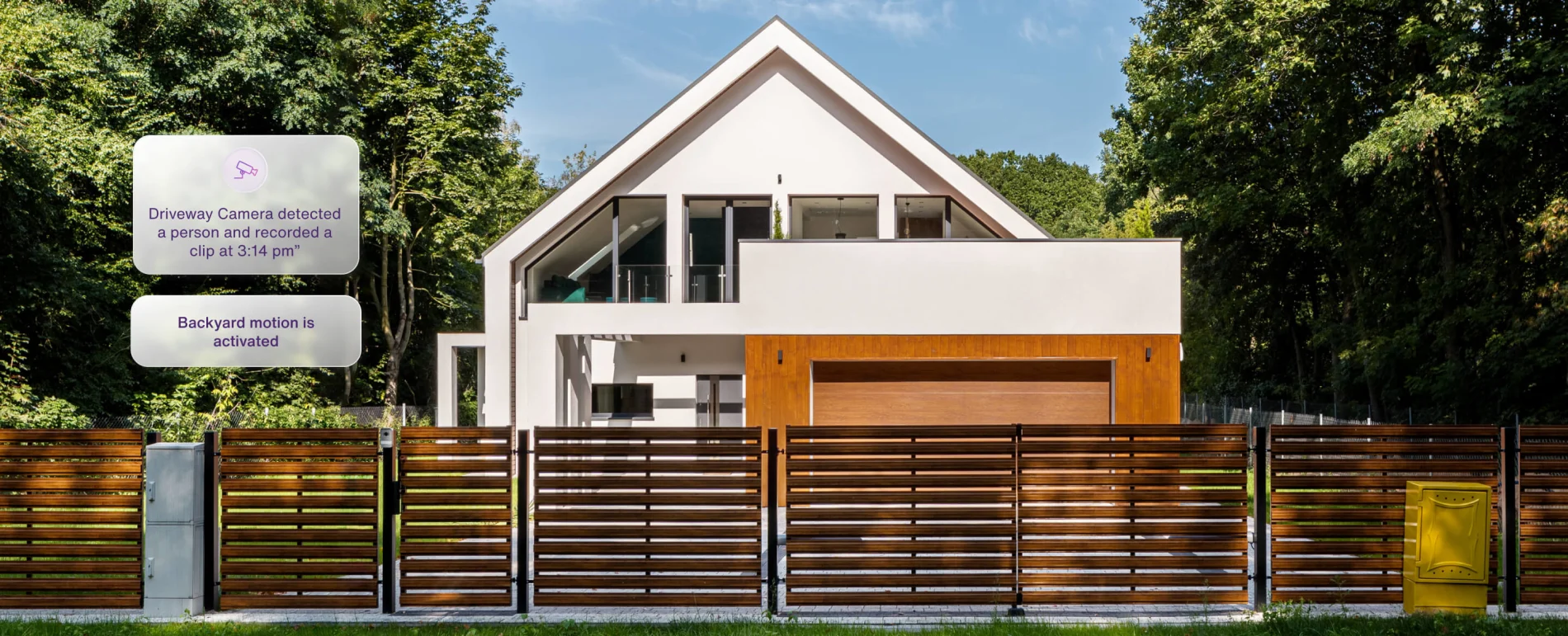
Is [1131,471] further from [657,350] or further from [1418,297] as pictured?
[1418,297]

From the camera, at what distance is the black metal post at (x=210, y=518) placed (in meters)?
8.10

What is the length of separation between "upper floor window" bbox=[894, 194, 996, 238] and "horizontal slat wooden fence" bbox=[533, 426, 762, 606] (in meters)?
11.0

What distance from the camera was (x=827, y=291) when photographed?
14719 millimetres

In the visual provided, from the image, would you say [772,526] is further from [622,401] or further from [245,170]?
[622,401]

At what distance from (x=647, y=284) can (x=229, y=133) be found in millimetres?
18549

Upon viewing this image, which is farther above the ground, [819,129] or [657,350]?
[819,129]

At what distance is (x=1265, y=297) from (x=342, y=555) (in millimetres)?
34808

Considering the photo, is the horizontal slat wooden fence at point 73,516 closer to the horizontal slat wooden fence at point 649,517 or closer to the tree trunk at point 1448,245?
the horizontal slat wooden fence at point 649,517

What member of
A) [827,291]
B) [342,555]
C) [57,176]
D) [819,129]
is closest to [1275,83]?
[819,129]

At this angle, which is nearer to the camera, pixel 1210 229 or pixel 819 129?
pixel 819 129

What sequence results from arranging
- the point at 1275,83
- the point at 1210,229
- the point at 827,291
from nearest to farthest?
the point at 827,291 → the point at 1275,83 → the point at 1210,229

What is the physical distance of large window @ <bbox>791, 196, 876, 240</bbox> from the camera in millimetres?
18969

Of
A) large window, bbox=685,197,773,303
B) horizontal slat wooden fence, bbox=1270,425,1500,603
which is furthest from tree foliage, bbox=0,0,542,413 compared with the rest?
horizontal slat wooden fence, bbox=1270,425,1500,603

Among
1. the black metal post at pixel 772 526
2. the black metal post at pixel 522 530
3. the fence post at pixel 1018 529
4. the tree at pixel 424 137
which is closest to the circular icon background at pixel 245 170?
the black metal post at pixel 522 530
